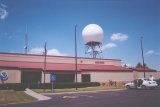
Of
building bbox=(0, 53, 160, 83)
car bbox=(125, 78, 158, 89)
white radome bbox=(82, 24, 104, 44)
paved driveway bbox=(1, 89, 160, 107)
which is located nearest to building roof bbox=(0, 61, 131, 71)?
building bbox=(0, 53, 160, 83)

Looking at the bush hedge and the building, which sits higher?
the building

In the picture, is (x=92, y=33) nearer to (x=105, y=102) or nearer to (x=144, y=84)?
(x=144, y=84)

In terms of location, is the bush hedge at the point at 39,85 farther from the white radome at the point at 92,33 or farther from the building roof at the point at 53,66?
the white radome at the point at 92,33

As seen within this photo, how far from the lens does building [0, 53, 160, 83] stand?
4210cm

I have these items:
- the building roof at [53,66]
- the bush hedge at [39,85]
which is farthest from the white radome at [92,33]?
the bush hedge at [39,85]

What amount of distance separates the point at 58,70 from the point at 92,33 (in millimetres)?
13837

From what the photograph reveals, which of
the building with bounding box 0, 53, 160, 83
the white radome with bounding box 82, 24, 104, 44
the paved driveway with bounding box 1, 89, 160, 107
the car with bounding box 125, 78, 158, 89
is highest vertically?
the white radome with bounding box 82, 24, 104, 44

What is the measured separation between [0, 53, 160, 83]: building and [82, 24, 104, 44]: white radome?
Answer: 16.6 ft

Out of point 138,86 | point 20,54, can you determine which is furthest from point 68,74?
point 138,86

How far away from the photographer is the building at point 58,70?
138 ft

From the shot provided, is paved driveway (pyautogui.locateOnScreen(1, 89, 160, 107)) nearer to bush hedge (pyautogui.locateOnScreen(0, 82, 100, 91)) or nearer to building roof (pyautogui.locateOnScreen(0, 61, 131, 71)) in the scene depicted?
bush hedge (pyautogui.locateOnScreen(0, 82, 100, 91))

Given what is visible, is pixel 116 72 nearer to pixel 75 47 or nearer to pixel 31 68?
pixel 75 47

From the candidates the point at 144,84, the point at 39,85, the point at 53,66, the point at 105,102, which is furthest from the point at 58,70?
the point at 105,102

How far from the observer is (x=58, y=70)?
45.2m
